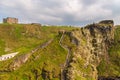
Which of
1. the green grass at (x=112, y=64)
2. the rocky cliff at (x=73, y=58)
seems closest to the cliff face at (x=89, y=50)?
the rocky cliff at (x=73, y=58)

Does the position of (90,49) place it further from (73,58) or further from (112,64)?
(73,58)

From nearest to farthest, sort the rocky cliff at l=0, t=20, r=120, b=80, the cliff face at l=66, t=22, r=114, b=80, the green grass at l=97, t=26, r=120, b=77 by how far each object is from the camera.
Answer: the rocky cliff at l=0, t=20, r=120, b=80 < the cliff face at l=66, t=22, r=114, b=80 < the green grass at l=97, t=26, r=120, b=77

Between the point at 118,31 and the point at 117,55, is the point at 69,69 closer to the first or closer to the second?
the point at 117,55

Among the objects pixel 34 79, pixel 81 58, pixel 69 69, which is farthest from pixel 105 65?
pixel 34 79

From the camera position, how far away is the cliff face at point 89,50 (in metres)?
92.3

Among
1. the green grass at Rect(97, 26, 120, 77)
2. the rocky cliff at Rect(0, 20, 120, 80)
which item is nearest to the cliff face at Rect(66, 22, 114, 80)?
the rocky cliff at Rect(0, 20, 120, 80)

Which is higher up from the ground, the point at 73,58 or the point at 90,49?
the point at 90,49

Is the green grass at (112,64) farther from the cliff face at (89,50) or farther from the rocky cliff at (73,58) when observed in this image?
the cliff face at (89,50)

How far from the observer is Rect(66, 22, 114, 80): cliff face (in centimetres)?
9226

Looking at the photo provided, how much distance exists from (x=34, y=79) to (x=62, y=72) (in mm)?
10588

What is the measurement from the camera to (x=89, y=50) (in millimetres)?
110312

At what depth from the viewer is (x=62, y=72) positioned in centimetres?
9194

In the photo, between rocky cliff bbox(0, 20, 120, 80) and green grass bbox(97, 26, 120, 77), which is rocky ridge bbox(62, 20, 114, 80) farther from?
green grass bbox(97, 26, 120, 77)

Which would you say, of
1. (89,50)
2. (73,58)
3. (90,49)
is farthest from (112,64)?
(73,58)
